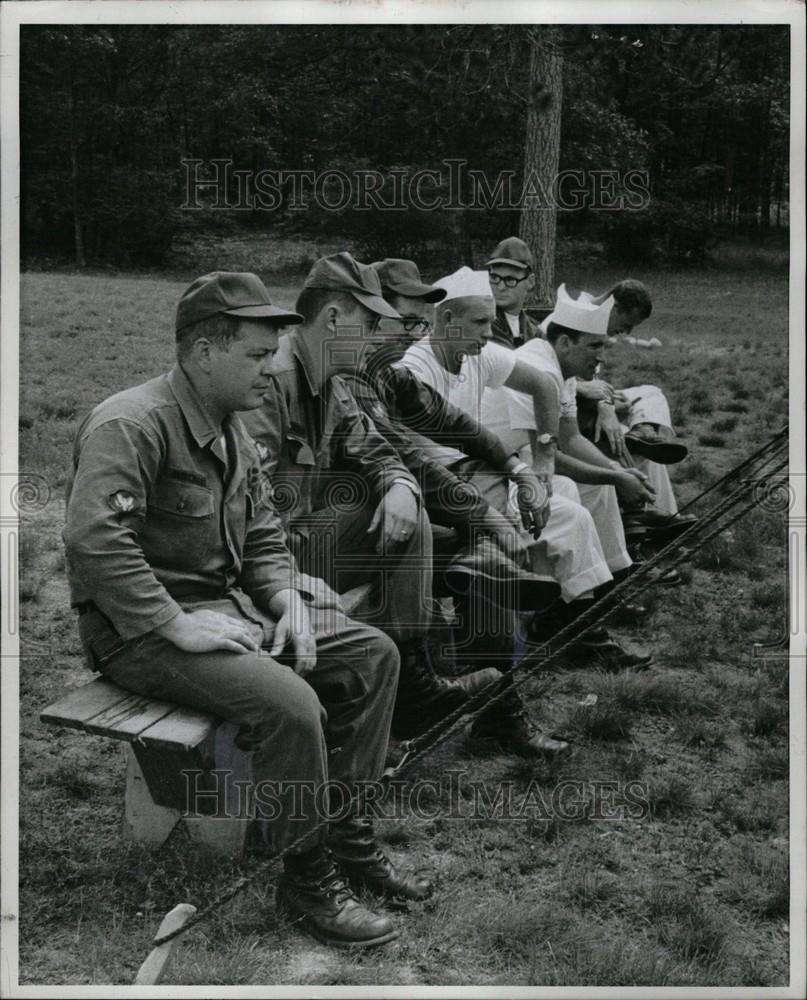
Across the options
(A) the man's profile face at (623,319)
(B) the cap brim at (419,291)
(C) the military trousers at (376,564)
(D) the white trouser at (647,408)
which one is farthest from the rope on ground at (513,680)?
(B) the cap brim at (419,291)

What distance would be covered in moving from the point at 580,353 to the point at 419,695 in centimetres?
179

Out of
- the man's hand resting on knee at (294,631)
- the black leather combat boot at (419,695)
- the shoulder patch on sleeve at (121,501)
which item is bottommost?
the black leather combat boot at (419,695)

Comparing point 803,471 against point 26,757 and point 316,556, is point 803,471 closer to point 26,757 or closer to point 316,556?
point 316,556

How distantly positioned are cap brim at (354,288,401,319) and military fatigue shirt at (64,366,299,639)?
2.38 feet

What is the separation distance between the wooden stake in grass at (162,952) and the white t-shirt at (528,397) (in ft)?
8.38

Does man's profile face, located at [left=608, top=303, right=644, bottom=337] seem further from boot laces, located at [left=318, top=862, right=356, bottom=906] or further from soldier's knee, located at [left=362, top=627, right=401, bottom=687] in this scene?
boot laces, located at [left=318, top=862, right=356, bottom=906]

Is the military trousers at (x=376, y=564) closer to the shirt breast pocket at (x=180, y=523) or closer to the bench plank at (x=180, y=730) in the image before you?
the shirt breast pocket at (x=180, y=523)

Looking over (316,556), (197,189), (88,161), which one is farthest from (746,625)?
(88,161)

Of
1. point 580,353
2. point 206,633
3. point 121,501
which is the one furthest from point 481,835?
point 580,353

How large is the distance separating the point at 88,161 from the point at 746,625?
9.99 ft

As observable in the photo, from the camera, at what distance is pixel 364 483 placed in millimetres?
4535

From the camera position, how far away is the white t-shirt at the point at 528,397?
5340 millimetres

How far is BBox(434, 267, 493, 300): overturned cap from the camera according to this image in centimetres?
494

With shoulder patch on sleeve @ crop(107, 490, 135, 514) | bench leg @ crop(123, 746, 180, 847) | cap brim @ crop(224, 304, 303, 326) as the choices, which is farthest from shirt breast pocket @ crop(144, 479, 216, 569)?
bench leg @ crop(123, 746, 180, 847)
